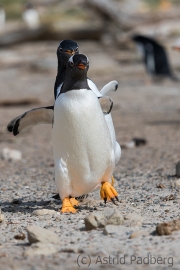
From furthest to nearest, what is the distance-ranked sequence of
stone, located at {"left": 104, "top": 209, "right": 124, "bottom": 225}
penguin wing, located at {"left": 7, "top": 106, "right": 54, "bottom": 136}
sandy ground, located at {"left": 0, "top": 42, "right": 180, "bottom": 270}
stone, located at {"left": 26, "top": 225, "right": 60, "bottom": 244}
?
penguin wing, located at {"left": 7, "top": 106, "right": 54, "bottom": 136}, stone, located at {"left": 104, "top": 209, "right": 124, "bottom": 225}, stone, located at {"left": 26, "top": 225, "right": 60, "bottom": 244}, sandy ground, located at {"left": 0, "top": 42, "right": 180, "bottom": 270}

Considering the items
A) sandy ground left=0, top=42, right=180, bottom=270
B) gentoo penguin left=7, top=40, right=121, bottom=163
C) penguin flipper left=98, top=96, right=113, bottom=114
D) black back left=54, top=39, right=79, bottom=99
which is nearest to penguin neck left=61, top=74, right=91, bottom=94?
penguin flipper left=98, top=96, right=113, bottom=114

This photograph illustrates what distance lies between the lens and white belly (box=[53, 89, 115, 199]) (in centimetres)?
543

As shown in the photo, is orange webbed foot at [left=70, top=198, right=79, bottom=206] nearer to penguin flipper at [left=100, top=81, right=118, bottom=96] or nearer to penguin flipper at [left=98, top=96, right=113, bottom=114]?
penguin flipper at [left=98, top=96, right=113, bottom=114]

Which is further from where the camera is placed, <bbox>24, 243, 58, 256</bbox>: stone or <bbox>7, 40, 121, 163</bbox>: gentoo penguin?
<bbox>7, 40, 121, 163</bbox>: gentoo penguin

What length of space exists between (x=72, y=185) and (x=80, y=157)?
0.27m

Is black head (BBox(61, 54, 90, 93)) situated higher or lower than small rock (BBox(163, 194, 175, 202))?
higher

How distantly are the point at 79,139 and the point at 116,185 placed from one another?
1.36m

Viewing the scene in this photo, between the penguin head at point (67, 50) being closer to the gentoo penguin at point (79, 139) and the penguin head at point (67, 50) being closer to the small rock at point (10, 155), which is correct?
the gentoo penguin at point (79, 139)

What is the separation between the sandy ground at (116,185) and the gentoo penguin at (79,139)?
24 centimetres

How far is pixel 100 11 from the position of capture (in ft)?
74.3

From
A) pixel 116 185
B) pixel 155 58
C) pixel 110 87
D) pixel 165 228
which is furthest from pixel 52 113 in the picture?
pixel 155 58

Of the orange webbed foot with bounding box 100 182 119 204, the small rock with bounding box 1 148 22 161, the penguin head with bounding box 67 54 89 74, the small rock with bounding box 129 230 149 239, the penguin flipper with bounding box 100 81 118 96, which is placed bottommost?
the small rock with bounding box 1 148 22 161

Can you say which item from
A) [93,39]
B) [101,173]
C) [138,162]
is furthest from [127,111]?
[93,39]

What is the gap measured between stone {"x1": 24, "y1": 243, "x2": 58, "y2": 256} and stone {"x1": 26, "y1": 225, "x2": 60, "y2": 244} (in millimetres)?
57
